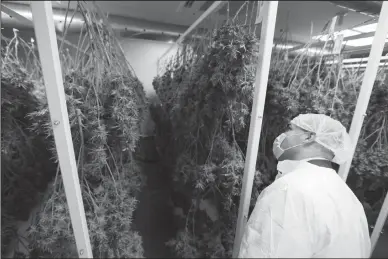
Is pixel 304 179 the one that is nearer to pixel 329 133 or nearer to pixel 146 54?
pixel 329 133

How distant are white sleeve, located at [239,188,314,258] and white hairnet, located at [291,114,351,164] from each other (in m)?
0.28

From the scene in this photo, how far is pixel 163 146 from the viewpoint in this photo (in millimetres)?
3184

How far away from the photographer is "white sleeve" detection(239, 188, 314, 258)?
2.31 feet

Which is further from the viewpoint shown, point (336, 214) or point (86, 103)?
point (86, 103)

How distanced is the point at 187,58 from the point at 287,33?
0.94 m

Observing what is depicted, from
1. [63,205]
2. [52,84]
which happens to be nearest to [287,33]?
[52,84]

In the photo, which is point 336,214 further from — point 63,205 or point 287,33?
point 287,33

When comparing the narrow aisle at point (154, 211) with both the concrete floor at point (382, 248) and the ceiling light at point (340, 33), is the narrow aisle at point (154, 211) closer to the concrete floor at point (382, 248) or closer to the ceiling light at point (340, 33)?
the ceiling light at point (340, 33)

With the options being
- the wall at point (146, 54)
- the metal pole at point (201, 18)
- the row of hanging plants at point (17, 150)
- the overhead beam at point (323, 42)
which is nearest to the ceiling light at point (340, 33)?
the overhead beam at point (323, 42)

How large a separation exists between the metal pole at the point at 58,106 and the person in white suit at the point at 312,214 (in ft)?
2.16

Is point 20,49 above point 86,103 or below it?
above

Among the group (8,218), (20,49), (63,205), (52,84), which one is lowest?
(8,218)

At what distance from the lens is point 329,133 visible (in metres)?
0.84

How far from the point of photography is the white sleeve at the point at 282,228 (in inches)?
27.7
